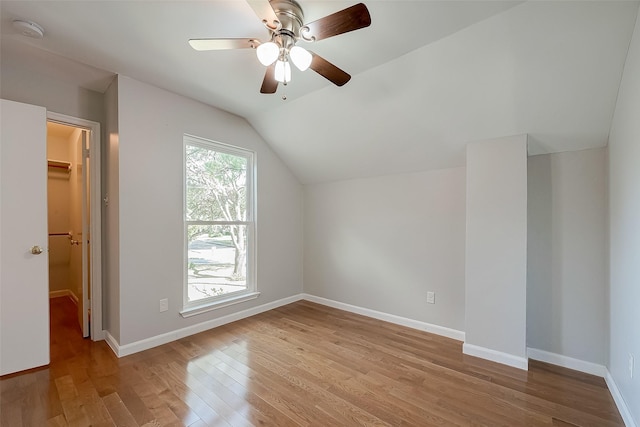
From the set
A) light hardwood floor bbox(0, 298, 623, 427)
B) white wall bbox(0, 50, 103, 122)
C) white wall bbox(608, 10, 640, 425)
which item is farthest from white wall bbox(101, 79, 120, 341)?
white wall bbox(608, 10, 640, 425)

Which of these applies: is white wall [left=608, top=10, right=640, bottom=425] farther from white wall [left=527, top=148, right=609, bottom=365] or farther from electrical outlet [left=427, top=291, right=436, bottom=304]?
electrical outlet [left=427, top=291, right=436, bottom=304]

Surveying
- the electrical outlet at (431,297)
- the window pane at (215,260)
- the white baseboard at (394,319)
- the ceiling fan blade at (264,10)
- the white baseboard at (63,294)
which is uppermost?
the ceiling fan blade at (264,10)

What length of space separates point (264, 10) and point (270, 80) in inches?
21.4

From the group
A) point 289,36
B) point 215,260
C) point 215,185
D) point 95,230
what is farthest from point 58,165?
point 289,36

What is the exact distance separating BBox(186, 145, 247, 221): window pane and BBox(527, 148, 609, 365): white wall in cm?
322

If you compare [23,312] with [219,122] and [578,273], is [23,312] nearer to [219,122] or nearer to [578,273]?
[219,122]

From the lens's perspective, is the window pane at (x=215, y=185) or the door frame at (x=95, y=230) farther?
the window pane at (x=215, y=185)

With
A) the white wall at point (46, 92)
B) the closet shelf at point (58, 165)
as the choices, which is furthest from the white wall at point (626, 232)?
the closet shelf at point (58, 165)

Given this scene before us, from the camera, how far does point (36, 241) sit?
2277mm

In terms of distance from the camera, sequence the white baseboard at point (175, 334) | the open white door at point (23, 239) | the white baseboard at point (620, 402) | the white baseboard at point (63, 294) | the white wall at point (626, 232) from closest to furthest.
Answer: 1. the white wall at point (626, 232)
2. the white baseboard at point (620, 402)
3. the open white door at point (23, 239)
4. the white baseboard at point (175, 334)
5. the white baseboard at point (63, 294)

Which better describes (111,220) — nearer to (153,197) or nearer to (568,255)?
(153,197)

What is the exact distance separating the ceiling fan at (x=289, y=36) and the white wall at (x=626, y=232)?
1639 millimetres

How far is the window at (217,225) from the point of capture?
3.12 meters

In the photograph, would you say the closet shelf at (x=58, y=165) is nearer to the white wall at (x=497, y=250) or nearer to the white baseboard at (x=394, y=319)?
the white baseboard at (x=394, y=319)
